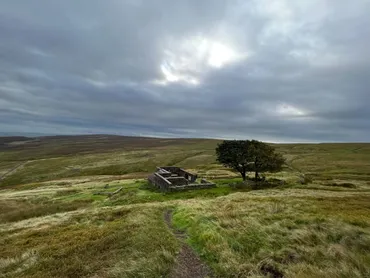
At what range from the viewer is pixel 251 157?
59719 millimetres

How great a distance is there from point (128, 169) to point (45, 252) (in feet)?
344

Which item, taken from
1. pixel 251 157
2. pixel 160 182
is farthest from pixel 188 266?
pixel 251 157

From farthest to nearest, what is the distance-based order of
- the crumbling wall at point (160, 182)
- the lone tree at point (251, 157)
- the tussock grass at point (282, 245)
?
the lone tree at point (251, 157), the crumbling wall at point (160, 182), the tussock grass at point (282, 245)

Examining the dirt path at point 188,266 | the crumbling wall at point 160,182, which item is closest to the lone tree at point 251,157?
the crumbling wall at point 160,182

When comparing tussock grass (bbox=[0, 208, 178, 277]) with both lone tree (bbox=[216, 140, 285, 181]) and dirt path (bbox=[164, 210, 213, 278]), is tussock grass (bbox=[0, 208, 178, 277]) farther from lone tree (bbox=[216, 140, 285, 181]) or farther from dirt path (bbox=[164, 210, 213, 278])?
lone tree (bbox=[216, 140, 285, 181])

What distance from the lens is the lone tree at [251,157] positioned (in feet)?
197

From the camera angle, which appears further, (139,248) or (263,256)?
(139,248)

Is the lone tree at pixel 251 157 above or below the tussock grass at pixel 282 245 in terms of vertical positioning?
above

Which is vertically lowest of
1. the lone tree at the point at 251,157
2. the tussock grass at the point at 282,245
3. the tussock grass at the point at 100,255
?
the tussock grass at the point at 100,255

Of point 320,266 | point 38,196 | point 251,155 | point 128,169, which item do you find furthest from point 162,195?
point 128,169

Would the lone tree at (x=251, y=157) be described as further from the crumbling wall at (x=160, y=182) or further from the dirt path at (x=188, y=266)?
the dirt path at (x=188, y=266)

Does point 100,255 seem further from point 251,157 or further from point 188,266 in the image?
point 251,157

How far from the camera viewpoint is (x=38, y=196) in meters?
57.5

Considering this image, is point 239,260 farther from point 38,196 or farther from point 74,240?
point 38,196
